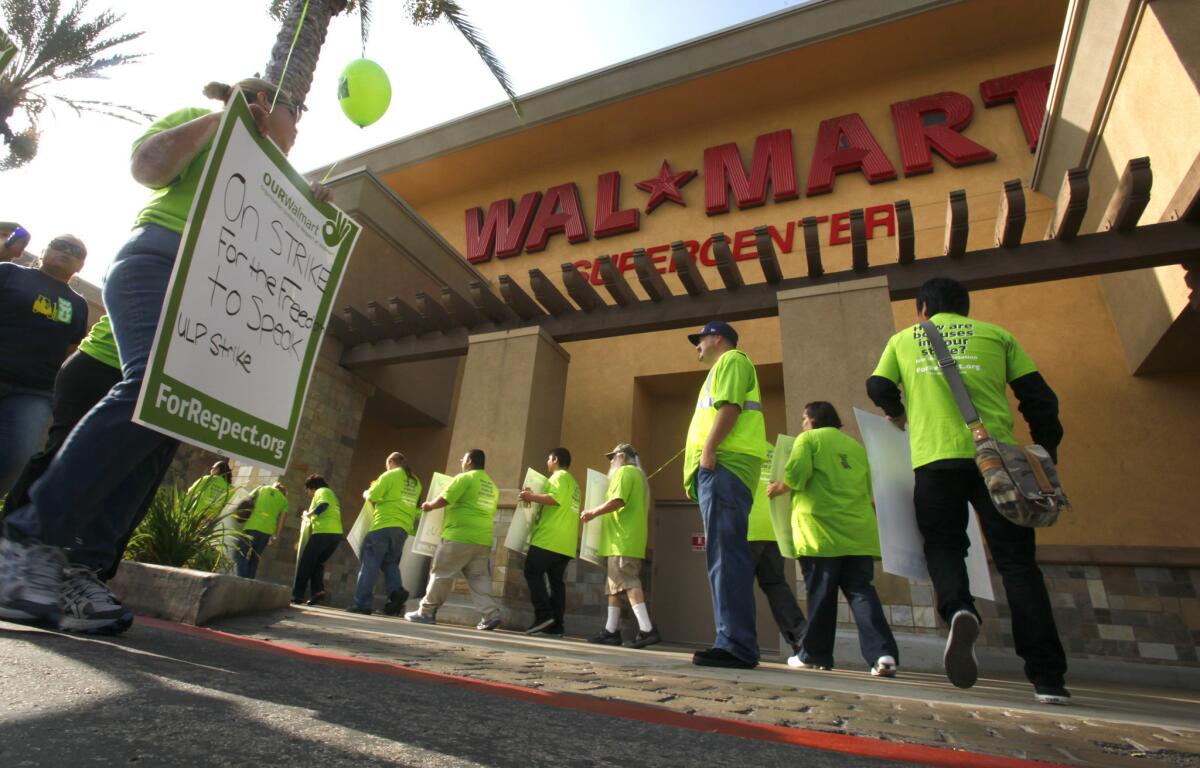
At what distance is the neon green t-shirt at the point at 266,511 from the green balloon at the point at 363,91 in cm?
495

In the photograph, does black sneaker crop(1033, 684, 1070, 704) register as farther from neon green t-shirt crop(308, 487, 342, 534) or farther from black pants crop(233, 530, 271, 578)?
black pants crop(233, 530, 271, 578)

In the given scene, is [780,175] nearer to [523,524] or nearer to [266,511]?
[523,524]

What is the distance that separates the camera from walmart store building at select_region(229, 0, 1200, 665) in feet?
21.9

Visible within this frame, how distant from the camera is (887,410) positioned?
3301 mm

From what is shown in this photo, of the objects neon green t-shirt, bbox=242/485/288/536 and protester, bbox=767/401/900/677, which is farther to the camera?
neon green t-shirt, bbox=242/485/288/536

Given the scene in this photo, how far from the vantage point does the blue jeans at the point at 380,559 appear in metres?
7.26

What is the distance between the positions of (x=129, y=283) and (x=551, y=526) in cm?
495

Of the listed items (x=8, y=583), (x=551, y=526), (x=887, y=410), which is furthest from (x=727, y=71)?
(x=8, y=583)

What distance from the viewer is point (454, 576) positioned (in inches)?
265

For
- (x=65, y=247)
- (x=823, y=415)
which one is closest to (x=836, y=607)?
(x=823, y=415)

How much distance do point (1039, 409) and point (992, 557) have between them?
718 mm

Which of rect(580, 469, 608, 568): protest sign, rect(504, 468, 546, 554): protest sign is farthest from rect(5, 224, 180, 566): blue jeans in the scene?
rect(580, 469, 608, 568): protest sign

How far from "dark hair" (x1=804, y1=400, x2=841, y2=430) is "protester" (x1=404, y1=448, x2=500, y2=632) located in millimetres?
3552

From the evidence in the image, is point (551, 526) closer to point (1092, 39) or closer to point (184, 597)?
point (184, 597)
